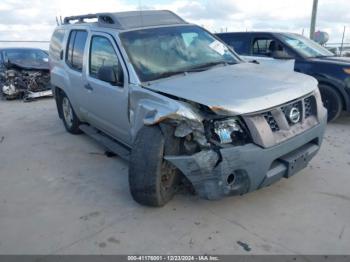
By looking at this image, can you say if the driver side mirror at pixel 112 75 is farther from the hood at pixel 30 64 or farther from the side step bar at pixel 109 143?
the hood at pixel 30 64

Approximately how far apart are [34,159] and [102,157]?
103 cm

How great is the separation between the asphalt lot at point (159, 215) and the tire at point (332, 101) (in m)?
1.56

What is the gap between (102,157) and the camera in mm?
5082

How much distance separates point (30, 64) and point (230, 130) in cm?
970

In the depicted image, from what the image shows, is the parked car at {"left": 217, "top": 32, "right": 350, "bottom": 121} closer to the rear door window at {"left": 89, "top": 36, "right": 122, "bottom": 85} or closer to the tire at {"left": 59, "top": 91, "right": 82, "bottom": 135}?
the rear door window at {"left": 89, "top": 36, "right": 122, "bottom": 85}

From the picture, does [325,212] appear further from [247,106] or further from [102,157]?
[102,157]

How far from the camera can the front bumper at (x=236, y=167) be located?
2865 mm

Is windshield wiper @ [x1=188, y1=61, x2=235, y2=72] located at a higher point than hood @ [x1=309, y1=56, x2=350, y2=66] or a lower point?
higher

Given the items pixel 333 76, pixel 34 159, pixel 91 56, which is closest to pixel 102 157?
pixel 34 159

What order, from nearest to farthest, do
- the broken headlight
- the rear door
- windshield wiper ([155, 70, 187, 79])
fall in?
the broken headlight → windshield wiper ([155, 70, 187, 79]) → the rear door

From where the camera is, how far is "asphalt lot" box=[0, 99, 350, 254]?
2.92 m

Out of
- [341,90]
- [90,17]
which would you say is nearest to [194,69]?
[90,17]

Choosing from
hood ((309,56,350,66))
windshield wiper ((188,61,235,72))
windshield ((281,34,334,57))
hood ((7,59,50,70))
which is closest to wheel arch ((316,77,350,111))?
hood ((309,56,350,66))

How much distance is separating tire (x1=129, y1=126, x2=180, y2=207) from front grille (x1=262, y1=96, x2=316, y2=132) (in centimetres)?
87
